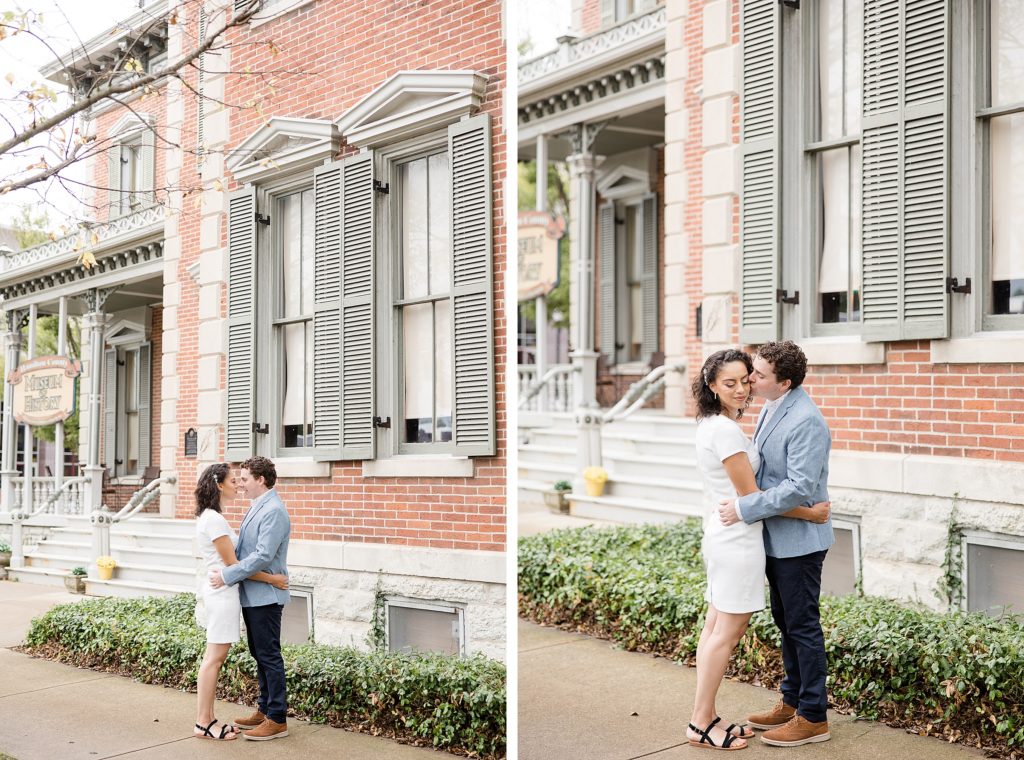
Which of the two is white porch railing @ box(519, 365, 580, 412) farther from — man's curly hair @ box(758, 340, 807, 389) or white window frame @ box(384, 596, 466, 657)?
man's curly hair @ box(758, 340, 807, 389)

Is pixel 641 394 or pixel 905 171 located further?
pixel 641 394

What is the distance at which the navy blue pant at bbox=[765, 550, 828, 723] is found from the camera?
2.72 metres

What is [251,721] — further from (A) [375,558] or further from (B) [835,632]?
(B) [835,632]

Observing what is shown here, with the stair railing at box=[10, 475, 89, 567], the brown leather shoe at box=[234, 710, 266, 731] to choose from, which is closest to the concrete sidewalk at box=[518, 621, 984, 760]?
the brown leather shoe at box=[234, 710, 266, 731]

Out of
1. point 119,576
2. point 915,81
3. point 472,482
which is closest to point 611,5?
point 915,81

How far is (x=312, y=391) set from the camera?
295 cm

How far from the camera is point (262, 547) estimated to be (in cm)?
284

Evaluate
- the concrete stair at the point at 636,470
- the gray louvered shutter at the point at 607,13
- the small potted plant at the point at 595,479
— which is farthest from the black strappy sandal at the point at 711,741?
the gray louvered shutter at the point at 607,13

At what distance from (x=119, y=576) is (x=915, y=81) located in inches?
110

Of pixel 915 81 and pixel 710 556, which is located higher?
pixel 915 81

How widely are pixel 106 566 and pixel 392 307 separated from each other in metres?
1.15

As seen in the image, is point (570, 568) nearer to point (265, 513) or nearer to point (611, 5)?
point (265, 513)

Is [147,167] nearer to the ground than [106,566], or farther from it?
farther from it

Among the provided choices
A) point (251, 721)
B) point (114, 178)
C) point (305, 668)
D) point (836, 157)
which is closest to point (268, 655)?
point (305, 668)
